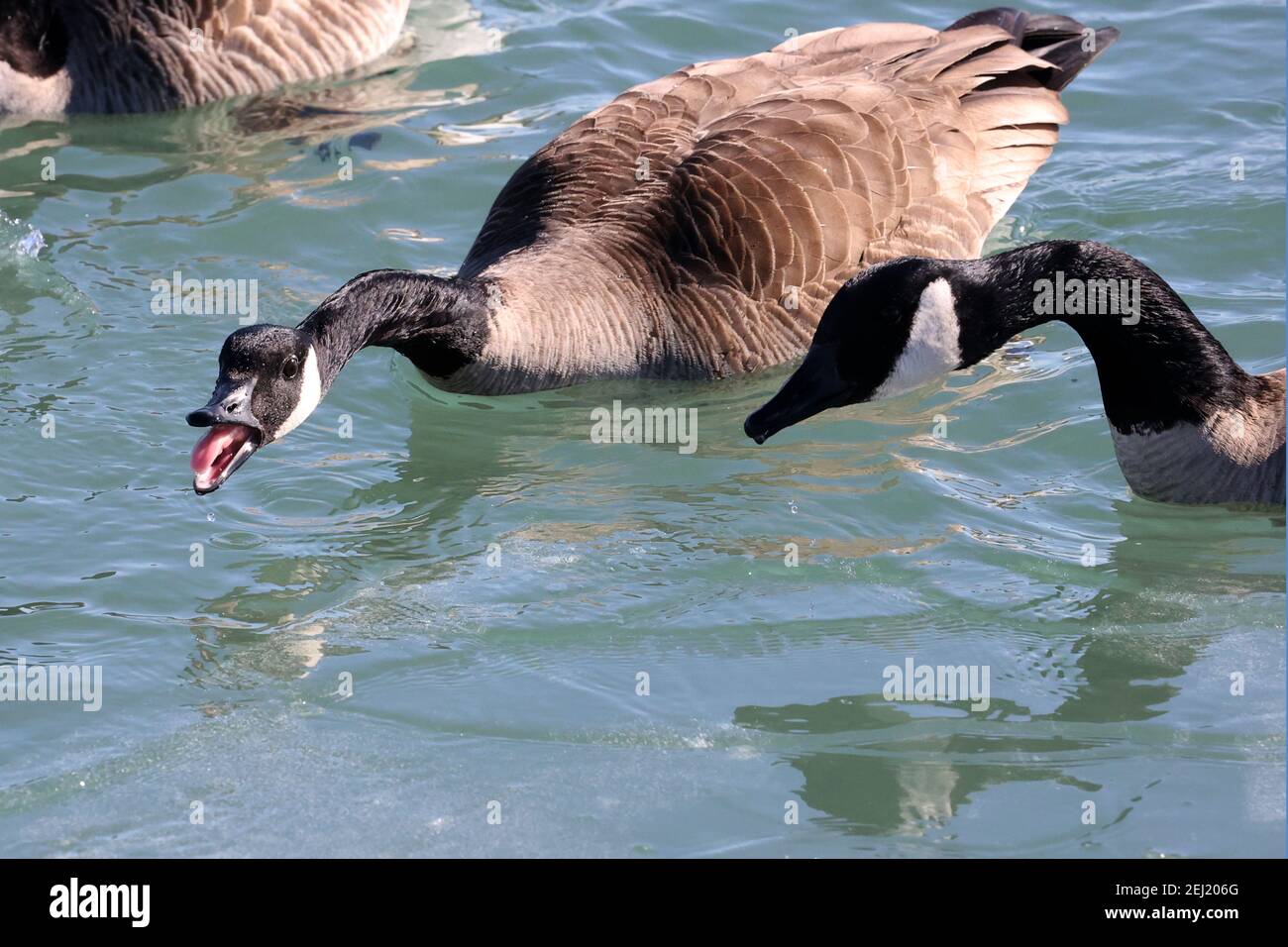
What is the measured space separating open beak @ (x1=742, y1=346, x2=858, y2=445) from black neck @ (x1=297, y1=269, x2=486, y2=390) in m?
1.72

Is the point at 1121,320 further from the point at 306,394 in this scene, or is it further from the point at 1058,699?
the point at 306,394

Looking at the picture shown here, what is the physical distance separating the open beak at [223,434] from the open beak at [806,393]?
6.96ft

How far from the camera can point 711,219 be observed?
357 inches

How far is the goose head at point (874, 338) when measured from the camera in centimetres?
762

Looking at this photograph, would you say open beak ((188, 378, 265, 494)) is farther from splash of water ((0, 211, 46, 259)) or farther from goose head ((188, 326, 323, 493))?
splash of water ((0, 211, 46, 259))

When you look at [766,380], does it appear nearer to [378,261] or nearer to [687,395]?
[687,395]

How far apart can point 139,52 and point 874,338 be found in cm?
688

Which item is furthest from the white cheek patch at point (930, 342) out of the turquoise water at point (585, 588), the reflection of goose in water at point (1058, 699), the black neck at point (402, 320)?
the black neck at point (402, 320)

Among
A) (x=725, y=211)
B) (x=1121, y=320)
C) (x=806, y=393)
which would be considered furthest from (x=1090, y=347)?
(x=725, y=211)

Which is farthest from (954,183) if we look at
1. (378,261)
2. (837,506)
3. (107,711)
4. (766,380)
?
(107,711)

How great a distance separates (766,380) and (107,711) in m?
4.06

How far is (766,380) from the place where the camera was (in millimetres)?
9312

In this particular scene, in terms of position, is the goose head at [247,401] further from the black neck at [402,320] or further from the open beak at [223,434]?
the black neck at [402,320]

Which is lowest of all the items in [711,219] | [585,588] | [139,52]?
[585,588]
